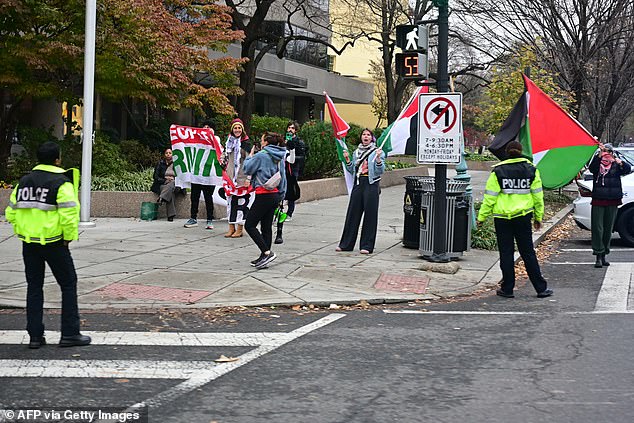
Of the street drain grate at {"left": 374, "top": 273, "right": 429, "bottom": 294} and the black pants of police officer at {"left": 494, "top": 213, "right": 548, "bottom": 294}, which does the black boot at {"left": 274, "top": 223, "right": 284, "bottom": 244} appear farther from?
the black pants of police officer at {"left": 494, "top": 213, "right": 548, "bottom": 294}

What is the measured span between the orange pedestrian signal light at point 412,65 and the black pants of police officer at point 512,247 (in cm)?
258

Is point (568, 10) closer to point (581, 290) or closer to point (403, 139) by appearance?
point (403, 139)

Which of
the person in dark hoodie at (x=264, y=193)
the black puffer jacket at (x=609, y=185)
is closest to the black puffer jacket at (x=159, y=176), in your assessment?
the person in dark hoodie at (x=264, y=193)

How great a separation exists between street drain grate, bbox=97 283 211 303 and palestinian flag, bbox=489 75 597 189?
5.72 metres

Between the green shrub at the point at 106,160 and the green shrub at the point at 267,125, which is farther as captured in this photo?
the green shrub at the point at 267,125

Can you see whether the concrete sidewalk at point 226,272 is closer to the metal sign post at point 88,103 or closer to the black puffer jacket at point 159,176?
the metal sign post at point 88,103

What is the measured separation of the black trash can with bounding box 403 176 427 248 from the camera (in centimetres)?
1301

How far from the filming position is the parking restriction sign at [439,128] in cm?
1176

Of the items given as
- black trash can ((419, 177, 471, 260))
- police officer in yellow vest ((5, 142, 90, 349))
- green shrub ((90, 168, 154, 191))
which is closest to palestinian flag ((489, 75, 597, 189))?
A: black trash can ((419, 177, 471, 260))

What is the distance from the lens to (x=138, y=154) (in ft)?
68.4

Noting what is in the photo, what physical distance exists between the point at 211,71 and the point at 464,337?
46.3ft

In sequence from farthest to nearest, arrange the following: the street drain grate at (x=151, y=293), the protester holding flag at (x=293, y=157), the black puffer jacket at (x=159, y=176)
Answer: the black puffer jacket at (x=159, y=176) < the protester holding flag at (x=293, y=157) < the street drain grate at (x=151, y=293)

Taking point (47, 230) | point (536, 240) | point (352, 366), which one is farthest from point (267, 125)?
point (352, 366)

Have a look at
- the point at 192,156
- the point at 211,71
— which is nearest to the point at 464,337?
the point at 192,156
